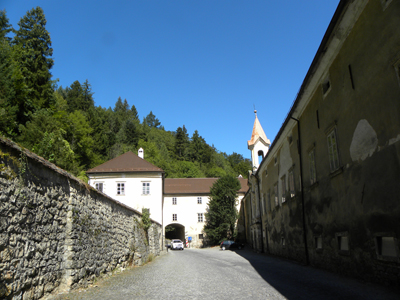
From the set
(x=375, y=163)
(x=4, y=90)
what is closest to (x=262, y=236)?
(x=375, y=163)

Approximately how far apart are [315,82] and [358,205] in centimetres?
536

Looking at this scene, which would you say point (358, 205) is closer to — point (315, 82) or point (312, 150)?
point (312, 150)

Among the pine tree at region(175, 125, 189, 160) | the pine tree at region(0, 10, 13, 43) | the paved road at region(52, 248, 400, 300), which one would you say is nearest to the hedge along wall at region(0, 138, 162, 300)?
the paved road at region(52, 248, 400, 300)

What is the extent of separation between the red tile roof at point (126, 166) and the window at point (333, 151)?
27.6 metres

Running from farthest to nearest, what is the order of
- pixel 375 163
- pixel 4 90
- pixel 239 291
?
1. pixel 4 90
2. pixel 375 163
3. pixel 239 291

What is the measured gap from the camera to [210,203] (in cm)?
4328

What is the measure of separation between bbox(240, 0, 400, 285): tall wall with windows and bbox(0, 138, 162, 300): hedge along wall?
24.7ft

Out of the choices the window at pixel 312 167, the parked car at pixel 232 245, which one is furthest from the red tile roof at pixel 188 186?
the window at pixel 312 167

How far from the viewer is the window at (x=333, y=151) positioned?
10.3 m

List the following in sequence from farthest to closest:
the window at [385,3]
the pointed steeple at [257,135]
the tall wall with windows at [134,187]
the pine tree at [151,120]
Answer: the pine tree at [151,120]
the tall wall with windows at [134,187]
the pointed steeple at [257,135]
the window at [385,3]

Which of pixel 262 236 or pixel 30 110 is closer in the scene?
pixel 262 236

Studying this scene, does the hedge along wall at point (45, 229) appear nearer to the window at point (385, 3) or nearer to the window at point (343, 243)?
the window at point (343, 243)

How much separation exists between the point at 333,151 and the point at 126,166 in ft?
99.4

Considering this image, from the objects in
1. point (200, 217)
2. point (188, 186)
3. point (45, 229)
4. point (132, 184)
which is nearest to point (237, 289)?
point (45, 229)
